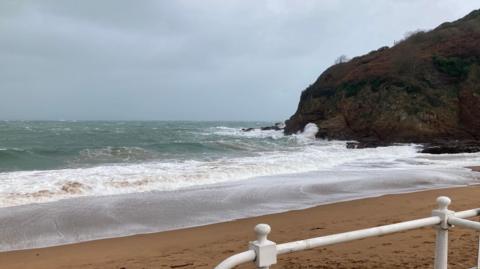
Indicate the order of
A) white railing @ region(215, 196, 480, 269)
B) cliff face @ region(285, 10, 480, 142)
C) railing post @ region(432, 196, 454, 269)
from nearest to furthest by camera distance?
1. white railing @ region(215, 196, 480, 269)
2. railing post @ region(432, 196, 454, 269)
3. cliff face @ region(285, 10, 480, 142)

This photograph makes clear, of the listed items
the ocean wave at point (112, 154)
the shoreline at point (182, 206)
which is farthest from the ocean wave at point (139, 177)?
the ocean wave at point (112, 154)

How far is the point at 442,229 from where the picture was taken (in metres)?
3.70

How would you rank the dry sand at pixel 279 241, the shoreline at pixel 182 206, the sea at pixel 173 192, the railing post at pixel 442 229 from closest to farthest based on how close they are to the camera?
the railing post at pixel 442 229 → the dry sand at pixel 279 241 → the shoreline at pixel 182 206 → the sea at pixel 173 192

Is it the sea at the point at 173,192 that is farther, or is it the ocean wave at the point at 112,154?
the ocean wave at the point at 112,154

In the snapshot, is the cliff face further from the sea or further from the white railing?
the white railing

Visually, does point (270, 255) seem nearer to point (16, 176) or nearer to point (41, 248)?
point (41, 248)

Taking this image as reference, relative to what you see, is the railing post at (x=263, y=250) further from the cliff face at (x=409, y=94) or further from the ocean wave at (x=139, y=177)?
the cliff face at (x=409, y=94)

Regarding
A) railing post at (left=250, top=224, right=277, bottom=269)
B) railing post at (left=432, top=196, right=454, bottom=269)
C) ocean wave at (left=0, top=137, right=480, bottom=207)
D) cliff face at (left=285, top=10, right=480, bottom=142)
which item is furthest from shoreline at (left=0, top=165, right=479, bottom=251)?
cliff face at (left=285, top=10, right=480, bottom=142)

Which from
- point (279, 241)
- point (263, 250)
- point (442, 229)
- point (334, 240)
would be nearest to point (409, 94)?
point (279, 241)

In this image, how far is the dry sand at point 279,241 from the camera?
5.69 m

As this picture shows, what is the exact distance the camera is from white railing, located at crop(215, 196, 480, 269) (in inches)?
101

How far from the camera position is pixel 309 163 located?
19.9 m

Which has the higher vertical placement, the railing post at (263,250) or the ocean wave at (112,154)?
the railing post at (263,250)

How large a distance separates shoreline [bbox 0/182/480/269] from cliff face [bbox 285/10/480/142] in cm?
2809
